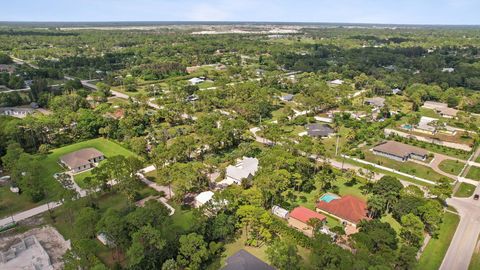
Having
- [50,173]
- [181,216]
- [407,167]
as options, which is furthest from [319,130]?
[50,173]

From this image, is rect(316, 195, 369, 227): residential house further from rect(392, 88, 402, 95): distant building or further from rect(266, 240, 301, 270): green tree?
rect(392, 88, 402, 95): distant building

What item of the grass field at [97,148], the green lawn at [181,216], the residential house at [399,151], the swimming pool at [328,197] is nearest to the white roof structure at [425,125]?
the residential house at [399,151]

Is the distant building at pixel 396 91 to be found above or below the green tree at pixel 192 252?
below

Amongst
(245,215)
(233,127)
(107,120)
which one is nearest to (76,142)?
(107,120)

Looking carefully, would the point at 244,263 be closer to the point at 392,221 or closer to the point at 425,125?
the point at 392,221

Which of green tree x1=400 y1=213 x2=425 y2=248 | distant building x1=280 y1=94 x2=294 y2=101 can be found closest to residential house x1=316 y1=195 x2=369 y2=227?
green tree x1=400 y1=213 x2=425 y2=248

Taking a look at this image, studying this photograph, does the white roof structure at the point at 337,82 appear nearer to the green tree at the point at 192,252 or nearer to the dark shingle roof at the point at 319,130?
the dark shingle roof at the point at 319,130
